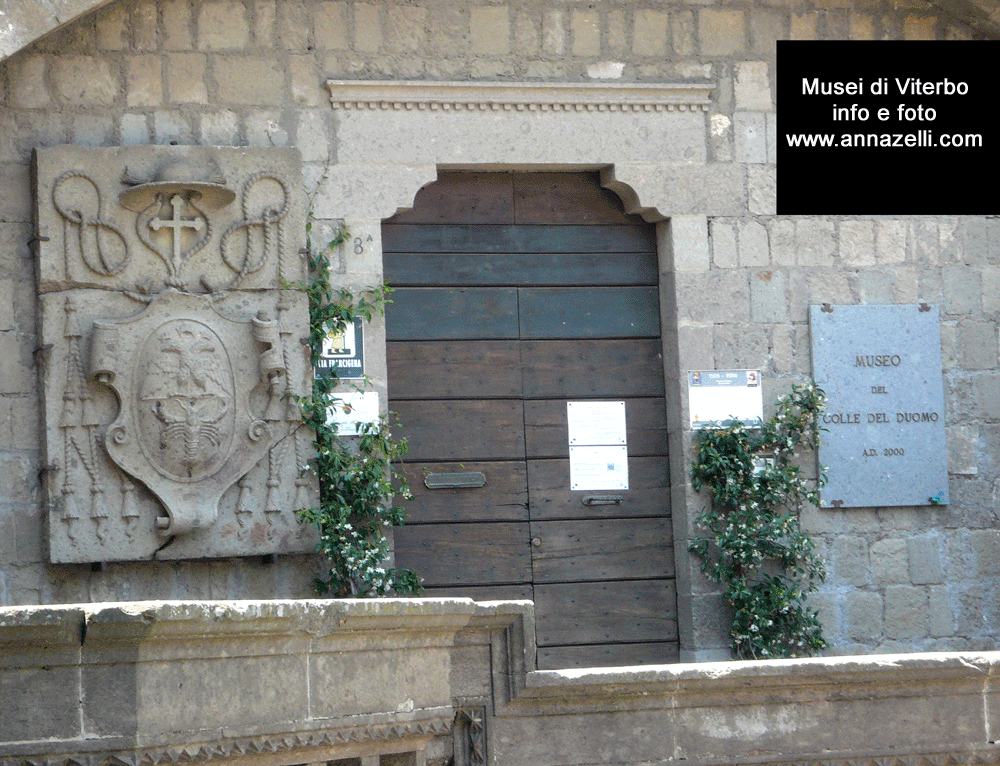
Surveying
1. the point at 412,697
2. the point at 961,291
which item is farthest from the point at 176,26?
the point at 961,291

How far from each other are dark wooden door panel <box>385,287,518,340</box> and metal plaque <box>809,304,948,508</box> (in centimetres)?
147

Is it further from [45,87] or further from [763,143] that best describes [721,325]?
[45,87]

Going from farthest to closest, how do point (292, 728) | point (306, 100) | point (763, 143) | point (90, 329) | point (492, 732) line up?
1. point (763, 143)
2. point (306, 100)
3. point (90, 329)
4. point (492, 732)
5. point (292, 728)

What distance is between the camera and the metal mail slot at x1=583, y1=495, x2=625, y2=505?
6703 millimetres

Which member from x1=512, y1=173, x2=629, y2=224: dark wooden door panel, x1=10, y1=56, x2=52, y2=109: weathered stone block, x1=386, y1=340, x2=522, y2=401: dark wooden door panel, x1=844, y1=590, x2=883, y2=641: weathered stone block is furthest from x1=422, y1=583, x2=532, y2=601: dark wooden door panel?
x1=10, y1=56, x2=52, y2=109: weathered stone block

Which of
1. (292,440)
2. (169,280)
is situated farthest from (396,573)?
(169,280)

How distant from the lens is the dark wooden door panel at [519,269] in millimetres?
6664

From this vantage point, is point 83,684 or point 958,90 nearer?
point 83,684

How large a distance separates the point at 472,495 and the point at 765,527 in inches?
52.7

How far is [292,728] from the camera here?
3709mm

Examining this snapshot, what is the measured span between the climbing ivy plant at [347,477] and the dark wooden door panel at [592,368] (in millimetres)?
796

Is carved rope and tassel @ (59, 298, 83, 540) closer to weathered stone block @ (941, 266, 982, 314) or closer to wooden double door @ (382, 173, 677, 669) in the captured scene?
wooden double door @ (382, 173, 677, 669)

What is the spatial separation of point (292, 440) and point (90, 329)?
3.14ft

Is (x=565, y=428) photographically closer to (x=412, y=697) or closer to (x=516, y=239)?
(x=516, y=239)
